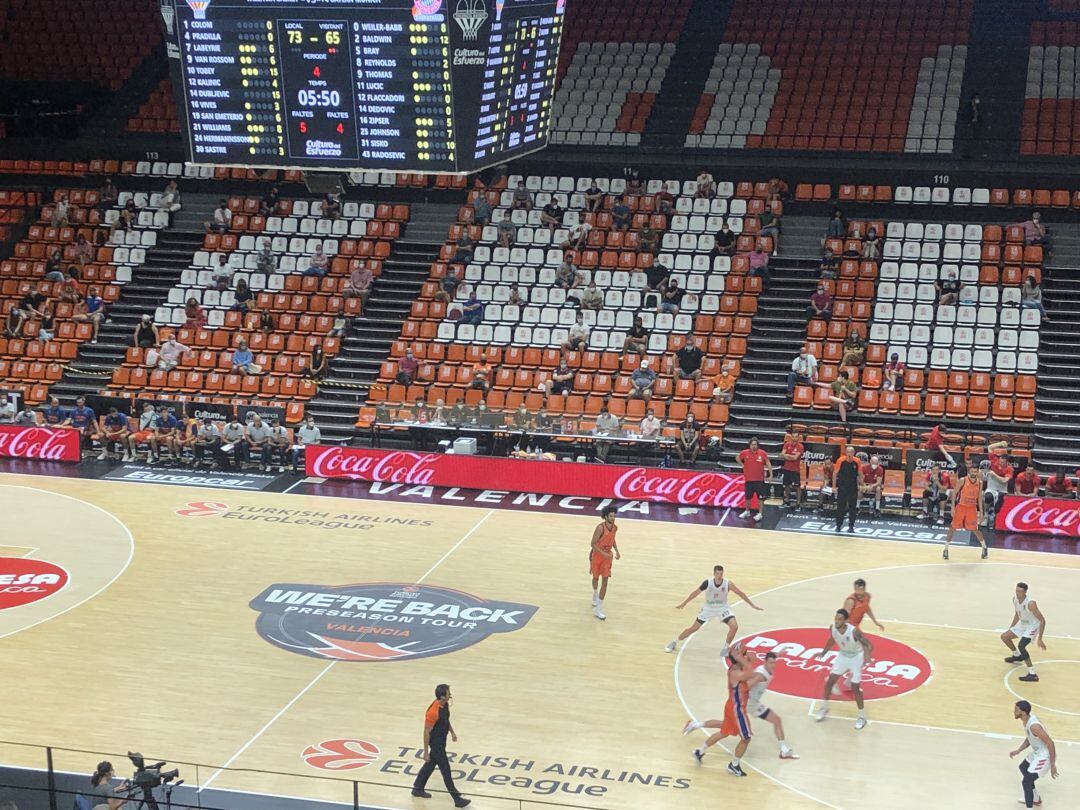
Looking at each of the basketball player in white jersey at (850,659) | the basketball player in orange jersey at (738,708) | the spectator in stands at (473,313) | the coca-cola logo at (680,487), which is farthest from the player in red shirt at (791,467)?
the basketball player in orange jersey at (738,708)

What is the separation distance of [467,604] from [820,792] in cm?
725

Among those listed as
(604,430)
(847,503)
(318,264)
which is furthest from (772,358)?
(318,264)

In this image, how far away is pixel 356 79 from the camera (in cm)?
1723

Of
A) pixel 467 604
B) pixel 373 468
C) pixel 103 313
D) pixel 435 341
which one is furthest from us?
pixel 103 313

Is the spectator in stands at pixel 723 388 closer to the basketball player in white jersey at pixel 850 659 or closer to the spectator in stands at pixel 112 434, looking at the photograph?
the basketball player in white jersey at pixel 850 659

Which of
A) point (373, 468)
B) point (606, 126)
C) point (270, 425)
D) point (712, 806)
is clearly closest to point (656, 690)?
point (712, 806)

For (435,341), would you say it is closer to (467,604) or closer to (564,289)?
(564,289)

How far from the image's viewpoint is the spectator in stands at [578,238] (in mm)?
32938

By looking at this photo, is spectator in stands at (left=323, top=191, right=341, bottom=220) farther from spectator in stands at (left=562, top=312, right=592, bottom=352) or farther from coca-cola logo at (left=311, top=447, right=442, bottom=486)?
coca-cola logo at (left=311, top=447, right=442, bottom=486)

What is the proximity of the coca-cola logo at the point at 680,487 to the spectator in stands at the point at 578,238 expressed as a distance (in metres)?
7.78

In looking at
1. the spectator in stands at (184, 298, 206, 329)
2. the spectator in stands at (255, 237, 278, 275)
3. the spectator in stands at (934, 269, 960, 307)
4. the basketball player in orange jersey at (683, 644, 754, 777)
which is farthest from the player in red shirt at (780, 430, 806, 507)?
the spectator in stands at (184, 298, 206, 329)

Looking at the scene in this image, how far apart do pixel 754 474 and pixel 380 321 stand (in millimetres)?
11176

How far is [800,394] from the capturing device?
2895 centimetres

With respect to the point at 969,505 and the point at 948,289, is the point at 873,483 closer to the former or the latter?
the point at 969,505
